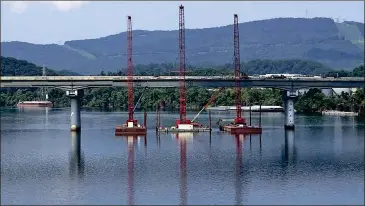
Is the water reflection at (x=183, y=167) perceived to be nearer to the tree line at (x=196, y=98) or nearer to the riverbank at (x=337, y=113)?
the riverbank at (x=337, y=113)

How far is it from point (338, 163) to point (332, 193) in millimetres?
11724

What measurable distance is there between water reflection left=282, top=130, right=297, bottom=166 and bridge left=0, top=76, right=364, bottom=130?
294 inches

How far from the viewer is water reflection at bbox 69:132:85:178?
156ft

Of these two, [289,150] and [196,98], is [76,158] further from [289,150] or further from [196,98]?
[196,98]

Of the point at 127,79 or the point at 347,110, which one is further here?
the point at 347,110

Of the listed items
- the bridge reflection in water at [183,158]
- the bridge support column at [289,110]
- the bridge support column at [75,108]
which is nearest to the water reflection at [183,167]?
the bridge reflection in water at [183,158]

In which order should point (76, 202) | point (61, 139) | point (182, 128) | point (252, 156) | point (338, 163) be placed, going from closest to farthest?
point (76, 202)
point (338, 163)
point (252, 156)
point (61, 139)
point (182, 128)

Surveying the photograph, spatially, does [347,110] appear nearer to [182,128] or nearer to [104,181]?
[182,128]

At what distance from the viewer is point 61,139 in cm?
6869

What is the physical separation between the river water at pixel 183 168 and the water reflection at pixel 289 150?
74 millimetres

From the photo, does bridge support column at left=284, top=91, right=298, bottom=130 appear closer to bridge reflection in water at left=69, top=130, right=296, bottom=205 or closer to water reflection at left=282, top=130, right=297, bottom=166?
bridge reflection in water at left=69, top=130, right=296, bottom=205

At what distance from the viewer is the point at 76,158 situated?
2165 inches

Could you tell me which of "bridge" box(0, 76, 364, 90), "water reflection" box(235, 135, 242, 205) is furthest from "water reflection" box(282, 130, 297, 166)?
"bridge" box(0, 76, 364, 90)

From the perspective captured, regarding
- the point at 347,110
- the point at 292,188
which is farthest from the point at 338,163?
the point at 347,110
